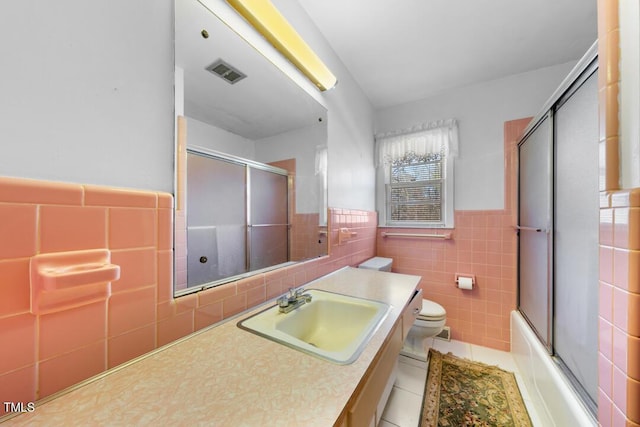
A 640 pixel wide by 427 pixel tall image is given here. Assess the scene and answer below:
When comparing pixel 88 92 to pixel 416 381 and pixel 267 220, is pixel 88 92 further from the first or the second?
pixel 416 381

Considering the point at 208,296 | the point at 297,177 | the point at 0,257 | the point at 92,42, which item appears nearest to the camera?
the point at 0,257

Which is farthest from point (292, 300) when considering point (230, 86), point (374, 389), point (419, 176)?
point (419, 176)

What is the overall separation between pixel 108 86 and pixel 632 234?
141 cm

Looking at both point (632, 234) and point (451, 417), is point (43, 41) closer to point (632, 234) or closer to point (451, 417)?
point (632, 234)

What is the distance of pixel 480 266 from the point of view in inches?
80.3

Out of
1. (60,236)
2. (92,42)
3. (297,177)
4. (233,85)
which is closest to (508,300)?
(297,177)

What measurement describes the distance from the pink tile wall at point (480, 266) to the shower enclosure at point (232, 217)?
1.64 meters

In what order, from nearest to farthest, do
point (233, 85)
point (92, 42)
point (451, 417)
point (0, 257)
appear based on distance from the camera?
point (0, 257), point (92, 42), point (233, 85), point (451, 417)

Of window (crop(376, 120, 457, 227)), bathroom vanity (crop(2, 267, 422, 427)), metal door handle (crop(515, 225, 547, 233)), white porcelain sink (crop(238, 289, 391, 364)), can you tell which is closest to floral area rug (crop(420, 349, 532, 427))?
white porcelain sink (crop(238, 289, 391, 364))

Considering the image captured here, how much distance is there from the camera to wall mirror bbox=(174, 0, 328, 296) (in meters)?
0.77

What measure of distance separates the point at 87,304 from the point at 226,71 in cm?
93

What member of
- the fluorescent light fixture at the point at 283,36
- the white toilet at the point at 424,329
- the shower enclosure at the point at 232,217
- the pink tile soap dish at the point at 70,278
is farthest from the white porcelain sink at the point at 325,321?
the fluorescent light fixture at the point at 283,36

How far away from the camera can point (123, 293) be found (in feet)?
1.90

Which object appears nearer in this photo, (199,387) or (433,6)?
(199,387)
